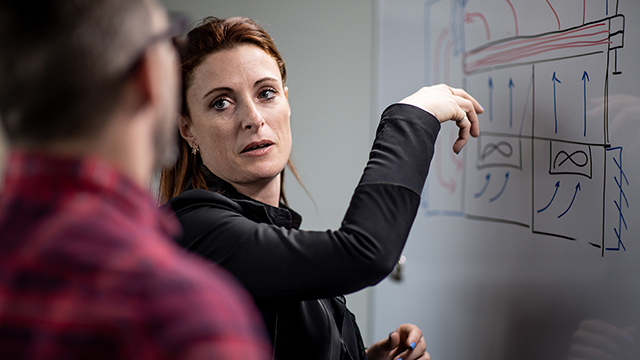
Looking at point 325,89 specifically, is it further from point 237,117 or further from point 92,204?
point 92,204

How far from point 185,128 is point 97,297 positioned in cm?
71

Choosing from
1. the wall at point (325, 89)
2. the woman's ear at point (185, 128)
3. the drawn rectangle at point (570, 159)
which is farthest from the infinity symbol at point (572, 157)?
the wall at point (325, 89)

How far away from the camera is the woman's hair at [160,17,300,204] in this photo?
2.85 ft

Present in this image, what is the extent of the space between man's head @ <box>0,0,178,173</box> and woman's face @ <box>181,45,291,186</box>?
0.55 m

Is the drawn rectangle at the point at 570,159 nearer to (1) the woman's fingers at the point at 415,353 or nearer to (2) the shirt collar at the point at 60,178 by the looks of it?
(1) the woman's fingers at the point at 415,353

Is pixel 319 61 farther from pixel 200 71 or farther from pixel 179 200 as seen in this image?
pixel 179 200

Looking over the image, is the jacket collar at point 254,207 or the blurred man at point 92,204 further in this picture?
the jacket collar at point 254,207

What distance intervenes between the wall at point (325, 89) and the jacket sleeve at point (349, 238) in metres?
0.96

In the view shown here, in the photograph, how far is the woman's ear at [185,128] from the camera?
0.92 m

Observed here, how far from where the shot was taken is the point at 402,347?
1005mm

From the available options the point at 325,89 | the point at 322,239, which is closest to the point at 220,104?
the point at 322,239

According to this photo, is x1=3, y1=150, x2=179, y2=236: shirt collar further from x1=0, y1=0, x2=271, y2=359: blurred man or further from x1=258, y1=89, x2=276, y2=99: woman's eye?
x1=258, y1=89, x2=276, y2=99: woman's eye

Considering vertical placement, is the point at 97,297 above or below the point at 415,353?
above

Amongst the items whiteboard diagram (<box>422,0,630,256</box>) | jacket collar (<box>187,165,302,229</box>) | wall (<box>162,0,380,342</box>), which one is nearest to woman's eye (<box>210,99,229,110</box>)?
jacket collar (<box>187,165,302,229</box>)
